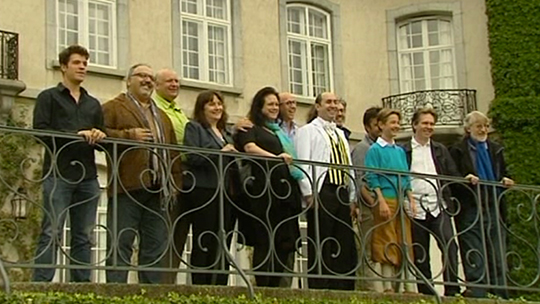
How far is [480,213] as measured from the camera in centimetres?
1051

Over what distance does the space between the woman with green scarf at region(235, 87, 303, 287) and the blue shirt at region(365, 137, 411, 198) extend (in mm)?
834

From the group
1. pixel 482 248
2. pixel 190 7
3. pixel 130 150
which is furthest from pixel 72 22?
pixel 482 248

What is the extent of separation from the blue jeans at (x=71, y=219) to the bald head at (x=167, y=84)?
1315 millimetres

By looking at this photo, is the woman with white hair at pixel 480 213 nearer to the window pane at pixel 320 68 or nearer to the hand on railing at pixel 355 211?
the hand on railing at pixel 355 211

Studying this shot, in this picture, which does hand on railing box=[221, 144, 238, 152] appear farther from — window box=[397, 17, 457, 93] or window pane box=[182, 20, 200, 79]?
window box=[397, 17, 457, 93]

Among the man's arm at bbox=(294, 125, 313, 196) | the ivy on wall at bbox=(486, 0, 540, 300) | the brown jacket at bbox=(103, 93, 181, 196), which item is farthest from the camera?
the ivy on wall at bbox=(486, 0, 540, 300)

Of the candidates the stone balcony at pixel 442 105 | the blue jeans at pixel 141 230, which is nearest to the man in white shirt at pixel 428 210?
the blue jeans at pixel 141 230

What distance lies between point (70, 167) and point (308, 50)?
1051cm

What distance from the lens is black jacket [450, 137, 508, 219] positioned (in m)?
10.8

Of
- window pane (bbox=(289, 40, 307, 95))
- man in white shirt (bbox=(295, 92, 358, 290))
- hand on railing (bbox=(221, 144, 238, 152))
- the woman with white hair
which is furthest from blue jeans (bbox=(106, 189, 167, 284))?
window pane (bbox=(289, 40, 307, 95))

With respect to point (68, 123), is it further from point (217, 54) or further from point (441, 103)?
point (441, 103)

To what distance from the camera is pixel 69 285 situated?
25.9 ft

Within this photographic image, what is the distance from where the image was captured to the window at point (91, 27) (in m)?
16.1

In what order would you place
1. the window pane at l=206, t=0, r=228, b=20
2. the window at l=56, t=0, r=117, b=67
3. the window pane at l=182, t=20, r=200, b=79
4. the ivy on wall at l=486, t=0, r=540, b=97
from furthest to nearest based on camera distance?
the ivy on wall at l=486, t=0, r=540, b=97, the window pane at l=206, t=0, r=228, b=20, the window pane at l=182, t=20, r=200, b=79, the window at l=56, t=0, r=117, b=67
